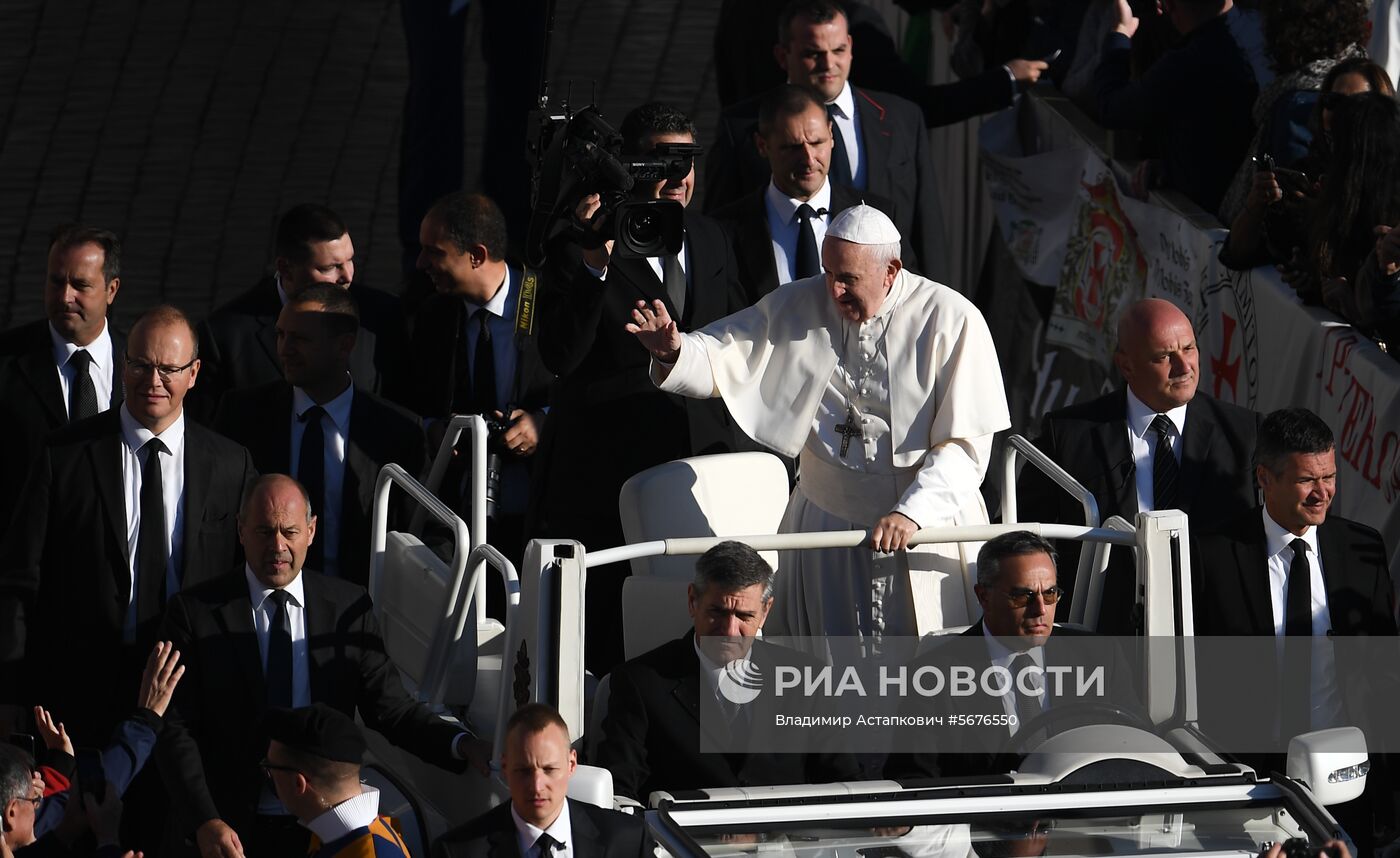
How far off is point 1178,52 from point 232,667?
15.8 ft

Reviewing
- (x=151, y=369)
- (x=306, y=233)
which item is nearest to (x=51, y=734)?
(x=151, y=369)

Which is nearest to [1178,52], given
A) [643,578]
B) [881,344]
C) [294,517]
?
[881,344]

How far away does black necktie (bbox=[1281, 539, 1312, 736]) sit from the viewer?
730cm

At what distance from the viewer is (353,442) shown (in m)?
8.45

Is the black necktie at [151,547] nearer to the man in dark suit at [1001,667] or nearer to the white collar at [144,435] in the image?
the white collar at [144,435]

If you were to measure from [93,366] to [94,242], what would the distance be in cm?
43

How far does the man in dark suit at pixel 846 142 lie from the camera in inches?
398

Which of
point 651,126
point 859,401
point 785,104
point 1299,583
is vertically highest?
point 785,104

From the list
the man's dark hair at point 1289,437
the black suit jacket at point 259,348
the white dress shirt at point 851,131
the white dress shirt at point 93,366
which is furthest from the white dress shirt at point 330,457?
the man's dark hair at point 1289,437

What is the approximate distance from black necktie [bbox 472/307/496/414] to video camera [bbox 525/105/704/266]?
870 mm

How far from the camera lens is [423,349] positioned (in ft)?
30.1

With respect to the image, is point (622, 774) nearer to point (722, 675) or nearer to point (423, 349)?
point (722, 675)

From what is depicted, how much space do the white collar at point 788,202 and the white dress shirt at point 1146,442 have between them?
1.59 metres

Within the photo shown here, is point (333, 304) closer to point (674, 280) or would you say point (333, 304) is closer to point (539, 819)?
point (674, 280)
